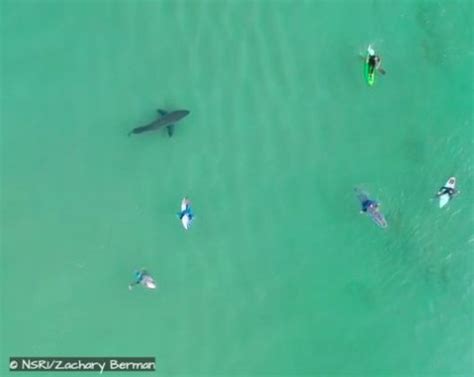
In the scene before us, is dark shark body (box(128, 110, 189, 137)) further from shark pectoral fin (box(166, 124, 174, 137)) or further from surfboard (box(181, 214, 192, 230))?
surfboard (box(181, 214, 192, 230))

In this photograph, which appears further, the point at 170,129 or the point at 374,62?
the point at 374,62

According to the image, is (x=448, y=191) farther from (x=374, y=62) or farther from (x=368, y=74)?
(x=374, y=62)

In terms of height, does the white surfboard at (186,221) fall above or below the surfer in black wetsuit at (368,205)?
above

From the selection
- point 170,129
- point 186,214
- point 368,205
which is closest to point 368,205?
point 368,205

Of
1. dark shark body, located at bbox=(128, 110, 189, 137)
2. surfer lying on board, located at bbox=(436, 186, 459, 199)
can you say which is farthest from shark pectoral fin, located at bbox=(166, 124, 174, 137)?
surfer lying on board, located at bbox=(436, 186, 459, 199)

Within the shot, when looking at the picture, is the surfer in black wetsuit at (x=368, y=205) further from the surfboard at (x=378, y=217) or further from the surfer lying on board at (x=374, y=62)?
the surfer lying on board at (x=374, y=62)

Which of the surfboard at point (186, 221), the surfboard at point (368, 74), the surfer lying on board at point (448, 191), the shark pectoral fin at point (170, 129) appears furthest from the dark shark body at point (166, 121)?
the surfer lying on board at point (448, 191)
